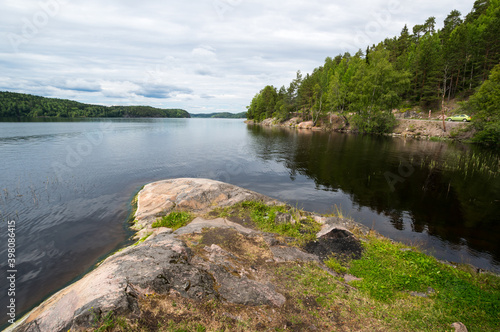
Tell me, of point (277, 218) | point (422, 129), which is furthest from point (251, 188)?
point (422, 129)

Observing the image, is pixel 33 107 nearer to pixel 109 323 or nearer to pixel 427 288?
pixel 109 323

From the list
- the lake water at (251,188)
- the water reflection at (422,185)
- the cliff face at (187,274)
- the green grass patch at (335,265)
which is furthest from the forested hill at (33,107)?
the green grass patch at (335,265)

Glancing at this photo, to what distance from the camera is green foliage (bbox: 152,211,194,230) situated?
1403 centimetres

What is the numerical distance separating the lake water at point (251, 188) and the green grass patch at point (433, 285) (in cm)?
473

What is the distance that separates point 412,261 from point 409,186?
18.3 m

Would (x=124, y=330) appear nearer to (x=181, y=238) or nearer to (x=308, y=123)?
(x=181, y=238)

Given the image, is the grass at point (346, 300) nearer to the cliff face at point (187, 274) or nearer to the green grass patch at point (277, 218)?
the cliff face at point (187, 274)

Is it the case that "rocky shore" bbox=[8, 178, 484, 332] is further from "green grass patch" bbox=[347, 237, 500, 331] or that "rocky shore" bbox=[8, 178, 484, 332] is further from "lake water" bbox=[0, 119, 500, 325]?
"lake water" bbox=[0, 119, 500, 325]

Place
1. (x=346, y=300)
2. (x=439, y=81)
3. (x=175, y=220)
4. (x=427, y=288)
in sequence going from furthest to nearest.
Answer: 1. (x=439, y=81)
2. (x=175, y=220)
3. (x=427, y=288)
4. (x=346, y=300)

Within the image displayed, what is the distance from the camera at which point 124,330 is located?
216 inches

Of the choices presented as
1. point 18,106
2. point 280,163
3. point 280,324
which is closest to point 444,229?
point 280,324

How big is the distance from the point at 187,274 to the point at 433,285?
9.38 m

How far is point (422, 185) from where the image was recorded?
24781mm

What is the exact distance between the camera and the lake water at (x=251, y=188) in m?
13.1
